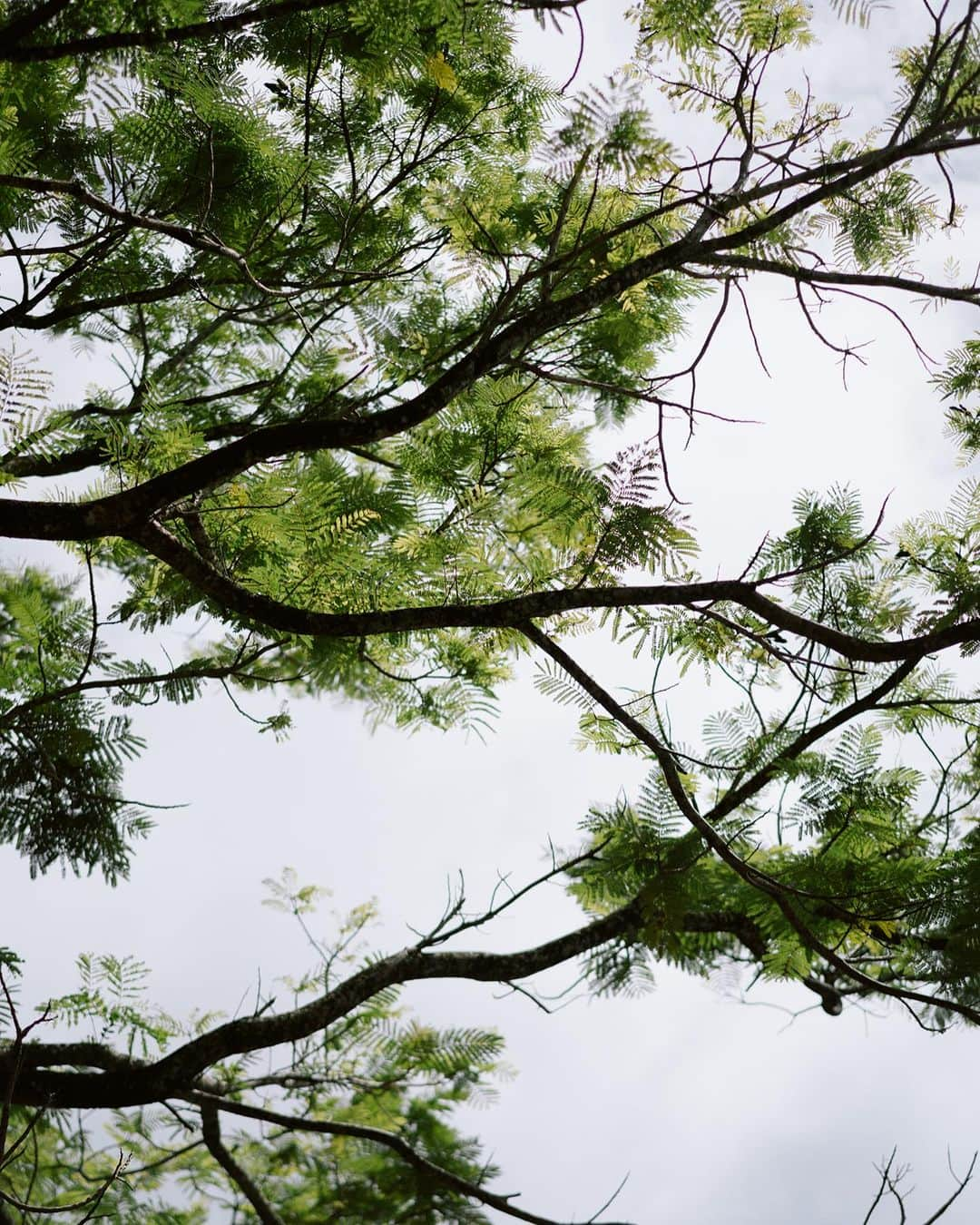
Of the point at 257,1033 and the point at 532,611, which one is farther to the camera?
the point at 257,1033

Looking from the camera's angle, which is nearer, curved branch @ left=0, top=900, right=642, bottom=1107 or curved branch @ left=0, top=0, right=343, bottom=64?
curved branch @ left=0, top=0, right=343, bottom=64

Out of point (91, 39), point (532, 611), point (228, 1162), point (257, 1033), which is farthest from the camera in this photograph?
point (228, 1162)

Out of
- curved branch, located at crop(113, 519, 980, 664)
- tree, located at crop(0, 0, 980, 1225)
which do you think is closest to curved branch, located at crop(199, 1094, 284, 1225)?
tree, located at crop(0, 0, 980, 1225)

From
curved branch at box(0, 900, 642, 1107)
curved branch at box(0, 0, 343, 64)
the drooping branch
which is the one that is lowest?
the drooping branch

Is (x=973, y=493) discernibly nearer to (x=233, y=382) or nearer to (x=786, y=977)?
(x=786, y=977)

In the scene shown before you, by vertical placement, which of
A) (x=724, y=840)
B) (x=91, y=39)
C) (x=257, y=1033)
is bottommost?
(x=724, y=840)

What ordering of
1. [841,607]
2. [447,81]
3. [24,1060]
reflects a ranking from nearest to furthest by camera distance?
[447,81] < [841,607] < [24,1060]

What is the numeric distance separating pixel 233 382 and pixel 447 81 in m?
1.49

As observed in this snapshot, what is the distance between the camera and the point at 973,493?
1.91 meters

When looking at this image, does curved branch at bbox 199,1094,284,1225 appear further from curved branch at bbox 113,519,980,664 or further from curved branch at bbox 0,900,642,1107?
curved branch at bbox 113,519,980,664

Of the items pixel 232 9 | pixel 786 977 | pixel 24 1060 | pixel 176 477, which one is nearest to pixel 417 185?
pixel 232 9

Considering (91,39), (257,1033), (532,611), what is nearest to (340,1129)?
(257,1033)

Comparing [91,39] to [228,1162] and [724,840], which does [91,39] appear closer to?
[724,840]

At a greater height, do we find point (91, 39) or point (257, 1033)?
point (91, 39)
